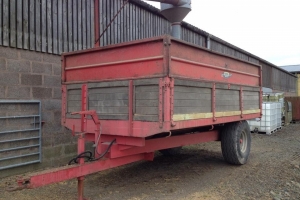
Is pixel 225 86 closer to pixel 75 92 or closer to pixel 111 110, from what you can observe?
pixel 111 110

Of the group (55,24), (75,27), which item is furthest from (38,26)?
(75,27)

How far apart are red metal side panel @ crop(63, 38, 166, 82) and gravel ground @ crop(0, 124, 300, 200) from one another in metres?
1.86

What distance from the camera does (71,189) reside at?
4.88 m

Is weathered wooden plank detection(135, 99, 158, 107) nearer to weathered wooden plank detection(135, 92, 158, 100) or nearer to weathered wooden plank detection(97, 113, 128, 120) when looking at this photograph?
weathered wooden plank detection(135, 92, 158, 100)

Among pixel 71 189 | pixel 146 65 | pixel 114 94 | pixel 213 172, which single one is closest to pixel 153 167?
pixel 213 172

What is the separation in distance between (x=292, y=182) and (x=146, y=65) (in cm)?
370

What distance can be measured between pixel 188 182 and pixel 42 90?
3563 millimetres

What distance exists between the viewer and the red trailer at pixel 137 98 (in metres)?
3.69

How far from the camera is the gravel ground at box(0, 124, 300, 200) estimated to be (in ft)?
15.0

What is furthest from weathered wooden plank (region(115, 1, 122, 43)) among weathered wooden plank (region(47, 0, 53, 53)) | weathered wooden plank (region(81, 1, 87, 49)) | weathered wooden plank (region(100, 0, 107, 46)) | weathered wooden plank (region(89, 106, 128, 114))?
weathered wooden plank (region(89, 106, 128, 114))

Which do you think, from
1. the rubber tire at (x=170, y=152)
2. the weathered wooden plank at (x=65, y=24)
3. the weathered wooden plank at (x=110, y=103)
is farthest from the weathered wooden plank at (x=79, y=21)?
the rubber tire at (x=170, y=152)

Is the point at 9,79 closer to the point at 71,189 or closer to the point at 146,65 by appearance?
the point at 71,189

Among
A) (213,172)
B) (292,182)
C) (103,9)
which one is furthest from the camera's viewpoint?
(103,9)

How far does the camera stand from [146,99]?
3799 millimetres
